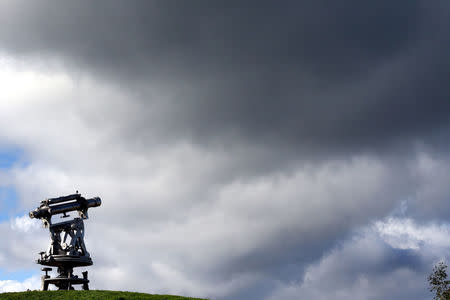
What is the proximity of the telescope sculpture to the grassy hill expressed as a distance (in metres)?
8.72

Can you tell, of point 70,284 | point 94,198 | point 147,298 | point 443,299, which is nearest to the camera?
point 147,298

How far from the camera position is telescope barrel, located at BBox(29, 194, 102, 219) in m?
73.3

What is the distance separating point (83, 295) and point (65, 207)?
1675 centimetres

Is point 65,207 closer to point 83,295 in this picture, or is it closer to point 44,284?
point 44,284

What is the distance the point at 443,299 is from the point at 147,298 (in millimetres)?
70133

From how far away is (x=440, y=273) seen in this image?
10706cm

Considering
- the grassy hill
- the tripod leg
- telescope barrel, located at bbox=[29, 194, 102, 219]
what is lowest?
the grassy hill

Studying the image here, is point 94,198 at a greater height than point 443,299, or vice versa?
point 94,198

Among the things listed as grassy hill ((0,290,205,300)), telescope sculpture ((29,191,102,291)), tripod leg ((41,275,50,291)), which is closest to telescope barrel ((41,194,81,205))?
telescope sculpture ((29,191,102,291))

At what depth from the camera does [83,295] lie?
62.6 meters

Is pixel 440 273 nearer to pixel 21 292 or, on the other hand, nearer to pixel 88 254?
pixel 88 254

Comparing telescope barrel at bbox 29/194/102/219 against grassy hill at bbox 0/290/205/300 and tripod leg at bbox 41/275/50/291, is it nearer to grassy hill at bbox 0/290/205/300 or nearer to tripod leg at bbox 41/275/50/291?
tripod leg at bbox 41/275/50/291

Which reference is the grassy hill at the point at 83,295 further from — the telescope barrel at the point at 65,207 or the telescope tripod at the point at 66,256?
the telescope barrel at the point at 65,207

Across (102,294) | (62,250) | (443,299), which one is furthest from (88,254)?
(443,299)
